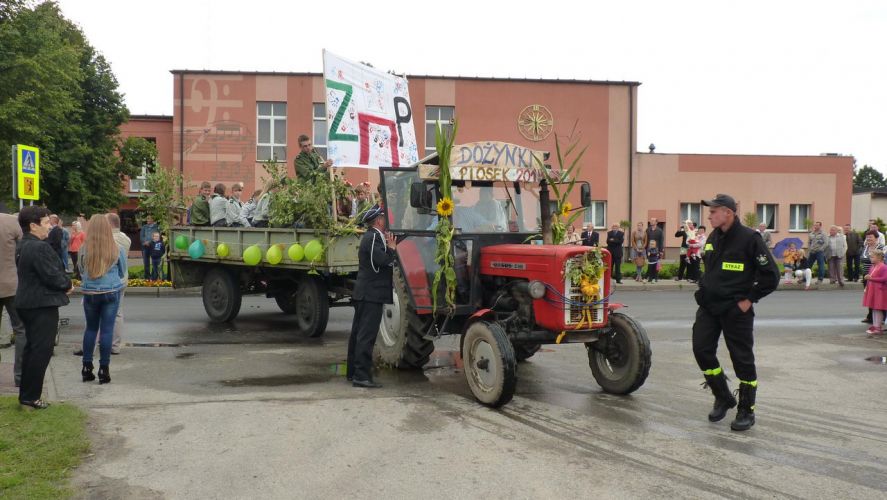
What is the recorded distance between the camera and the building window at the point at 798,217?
33594 millimetres

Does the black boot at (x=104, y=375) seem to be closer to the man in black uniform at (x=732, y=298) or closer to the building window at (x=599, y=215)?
the man in black uniform at (x=732, y=298)

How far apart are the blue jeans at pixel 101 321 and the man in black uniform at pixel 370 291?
245cm

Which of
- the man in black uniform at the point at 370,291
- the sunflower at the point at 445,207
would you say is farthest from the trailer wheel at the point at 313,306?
the sunflower at the point at 445,207

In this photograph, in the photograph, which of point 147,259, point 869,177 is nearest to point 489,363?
point 147,259

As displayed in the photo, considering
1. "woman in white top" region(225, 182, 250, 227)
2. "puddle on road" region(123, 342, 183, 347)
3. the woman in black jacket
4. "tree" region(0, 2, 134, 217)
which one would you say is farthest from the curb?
"tree" region(0, 2, 134, 217)

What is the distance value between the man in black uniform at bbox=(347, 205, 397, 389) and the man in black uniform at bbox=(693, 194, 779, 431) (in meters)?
3.00

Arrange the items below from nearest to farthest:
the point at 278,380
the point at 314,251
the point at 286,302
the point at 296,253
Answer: the point at 278,380
the point at 314,251
the point at 296,253
the point at 286,302

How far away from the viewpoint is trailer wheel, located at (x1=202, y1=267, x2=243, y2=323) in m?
11.5

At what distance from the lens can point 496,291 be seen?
703cm

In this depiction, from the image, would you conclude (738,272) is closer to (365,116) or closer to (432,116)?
(365,116)

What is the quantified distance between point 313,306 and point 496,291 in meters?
3.93

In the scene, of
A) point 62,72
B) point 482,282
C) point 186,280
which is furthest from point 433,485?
point 62,72

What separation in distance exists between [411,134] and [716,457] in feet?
25.7

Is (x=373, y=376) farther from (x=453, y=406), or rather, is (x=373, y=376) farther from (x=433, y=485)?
(x=433, y=485)
